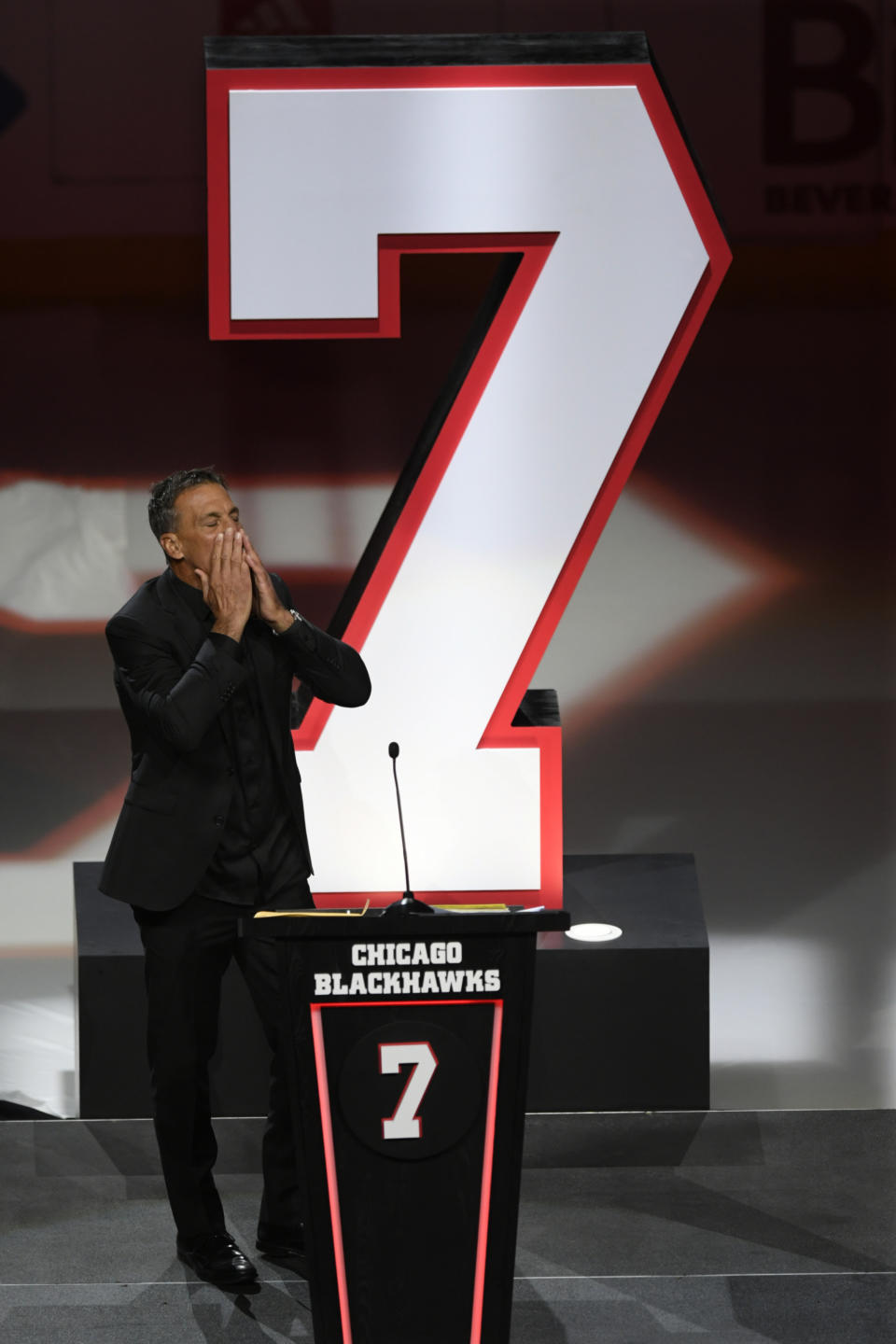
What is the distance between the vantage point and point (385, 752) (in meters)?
3.37

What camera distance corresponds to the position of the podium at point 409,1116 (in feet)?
7.23

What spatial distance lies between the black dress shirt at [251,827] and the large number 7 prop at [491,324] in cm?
71

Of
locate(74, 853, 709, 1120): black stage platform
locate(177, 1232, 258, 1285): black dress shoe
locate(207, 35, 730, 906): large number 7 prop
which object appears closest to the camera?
locate(177, 1232, 258, 1285): black dress shoe

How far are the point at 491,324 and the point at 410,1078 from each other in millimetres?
1768

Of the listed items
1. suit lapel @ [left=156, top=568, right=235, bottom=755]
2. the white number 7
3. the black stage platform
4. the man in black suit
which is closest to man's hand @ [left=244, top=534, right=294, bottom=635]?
the man in black suit

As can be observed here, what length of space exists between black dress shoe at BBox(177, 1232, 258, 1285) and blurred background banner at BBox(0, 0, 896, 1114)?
116cm

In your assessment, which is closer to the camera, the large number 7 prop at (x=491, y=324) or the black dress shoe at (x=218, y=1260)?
the black dress shoe at (x=218, y=1260)

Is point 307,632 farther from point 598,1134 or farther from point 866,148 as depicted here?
point 866,148

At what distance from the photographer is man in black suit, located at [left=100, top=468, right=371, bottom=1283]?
8.39 feet

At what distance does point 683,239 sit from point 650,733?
1149 millimetres

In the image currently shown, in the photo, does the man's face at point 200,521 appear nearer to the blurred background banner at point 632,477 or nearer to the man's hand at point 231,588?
the man's hand at point 231,588

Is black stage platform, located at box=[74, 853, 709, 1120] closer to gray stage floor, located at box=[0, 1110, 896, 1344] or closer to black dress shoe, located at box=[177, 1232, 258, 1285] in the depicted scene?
gray stage floor, located at box=[0, 1110, 896, 1344]

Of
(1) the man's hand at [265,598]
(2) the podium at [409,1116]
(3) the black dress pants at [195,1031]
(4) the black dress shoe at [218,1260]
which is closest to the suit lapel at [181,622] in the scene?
(1) the man's hand at [265,598]

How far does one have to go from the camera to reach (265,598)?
2568 mm
